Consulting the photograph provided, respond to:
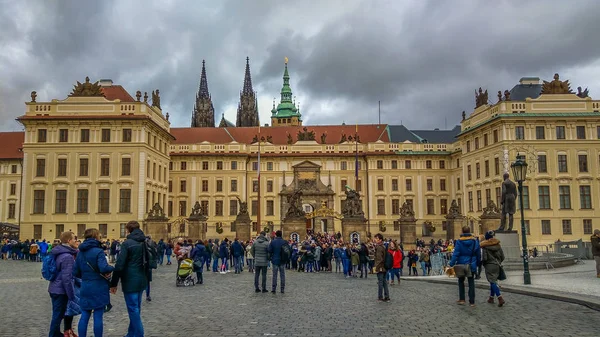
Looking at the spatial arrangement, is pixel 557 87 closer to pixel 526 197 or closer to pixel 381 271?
pixel 526 197

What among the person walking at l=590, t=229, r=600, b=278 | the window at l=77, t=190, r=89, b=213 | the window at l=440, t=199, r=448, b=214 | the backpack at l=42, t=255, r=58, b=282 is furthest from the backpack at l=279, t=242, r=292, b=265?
the window at l=440, t=199, r=448, b=214

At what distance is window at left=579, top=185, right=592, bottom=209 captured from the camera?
43688mm

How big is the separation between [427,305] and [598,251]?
8471mm

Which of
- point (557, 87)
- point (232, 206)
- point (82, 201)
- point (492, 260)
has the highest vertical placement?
point (557, 87)

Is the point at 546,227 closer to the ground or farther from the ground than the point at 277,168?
closer to the ground

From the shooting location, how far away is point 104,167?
46.1 meters

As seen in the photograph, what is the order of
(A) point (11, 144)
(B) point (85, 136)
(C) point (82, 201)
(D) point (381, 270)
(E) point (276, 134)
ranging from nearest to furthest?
(D) point (381, 270)
(C) point (82, 201)
(B) point (85, 136)
(A) point (11, 144)
(E) point (276, 134)

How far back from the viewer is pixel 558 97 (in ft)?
149

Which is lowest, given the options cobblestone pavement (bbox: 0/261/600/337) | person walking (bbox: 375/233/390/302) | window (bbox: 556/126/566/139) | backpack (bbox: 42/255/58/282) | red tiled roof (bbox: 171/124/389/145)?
cobblestone pavement (bbox: 0/261/600/337)

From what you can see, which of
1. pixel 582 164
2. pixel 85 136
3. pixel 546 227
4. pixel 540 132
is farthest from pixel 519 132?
pixel 85 136

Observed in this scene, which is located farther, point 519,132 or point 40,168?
point 40,168

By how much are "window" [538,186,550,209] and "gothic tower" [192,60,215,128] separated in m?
80.6

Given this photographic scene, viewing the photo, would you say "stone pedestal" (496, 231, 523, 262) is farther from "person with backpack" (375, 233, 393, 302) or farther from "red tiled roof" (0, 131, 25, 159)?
"red tiled roof" (0, 131, 25, 159)

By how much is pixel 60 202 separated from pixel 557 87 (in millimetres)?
46298
